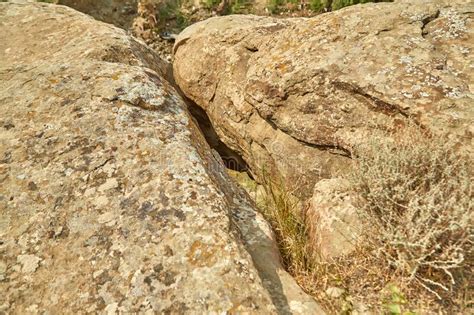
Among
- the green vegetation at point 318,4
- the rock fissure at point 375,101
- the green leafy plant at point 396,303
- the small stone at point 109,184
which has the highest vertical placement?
the green vegetation at point 318,4

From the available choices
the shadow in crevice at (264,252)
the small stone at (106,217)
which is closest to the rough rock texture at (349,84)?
the shadow in crevice at (264,252)

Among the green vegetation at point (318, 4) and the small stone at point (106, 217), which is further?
the green vegetation at point (318, 4)

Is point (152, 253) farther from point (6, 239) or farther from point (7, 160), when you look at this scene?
point (7, 160)

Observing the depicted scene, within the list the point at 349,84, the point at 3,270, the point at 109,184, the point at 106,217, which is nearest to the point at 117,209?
the point at 106,217

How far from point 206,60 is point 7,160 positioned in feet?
11.8

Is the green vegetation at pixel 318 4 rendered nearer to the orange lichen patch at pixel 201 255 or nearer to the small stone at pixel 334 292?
the small stone at pixel 334 292

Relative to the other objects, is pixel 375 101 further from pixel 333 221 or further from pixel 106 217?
pixel 106 217

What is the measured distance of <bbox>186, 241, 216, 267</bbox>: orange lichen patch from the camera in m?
1.94

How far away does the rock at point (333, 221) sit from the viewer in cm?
255

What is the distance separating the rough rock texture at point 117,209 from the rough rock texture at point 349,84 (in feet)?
4.27

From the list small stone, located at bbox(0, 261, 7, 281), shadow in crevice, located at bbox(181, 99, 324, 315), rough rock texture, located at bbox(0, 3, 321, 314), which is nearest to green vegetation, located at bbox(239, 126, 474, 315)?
shadow in crevice, located at bbox(181, 99, 324, 315)

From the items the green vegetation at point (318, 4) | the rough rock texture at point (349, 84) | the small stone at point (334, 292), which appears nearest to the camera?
the small stone at point (334, 292)

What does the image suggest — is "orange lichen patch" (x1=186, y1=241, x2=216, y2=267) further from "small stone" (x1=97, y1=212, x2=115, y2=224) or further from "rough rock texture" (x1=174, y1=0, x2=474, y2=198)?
"rough rock texture" (x1=174, y1=0, x2=474, y2=198)

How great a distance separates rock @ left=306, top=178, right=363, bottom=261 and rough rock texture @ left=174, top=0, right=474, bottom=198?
0.73 meters
